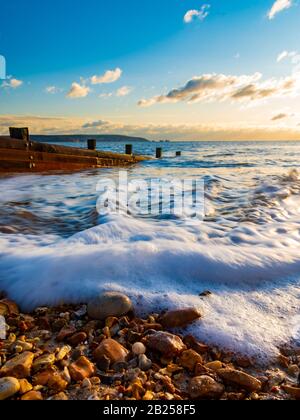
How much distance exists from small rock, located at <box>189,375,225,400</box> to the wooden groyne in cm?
986

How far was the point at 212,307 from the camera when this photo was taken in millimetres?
2303

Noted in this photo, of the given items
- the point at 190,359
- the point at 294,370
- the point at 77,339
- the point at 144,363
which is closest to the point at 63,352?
the point at 77,339

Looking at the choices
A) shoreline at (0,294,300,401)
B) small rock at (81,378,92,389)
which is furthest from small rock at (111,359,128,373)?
small rock at (81,378,92,389)

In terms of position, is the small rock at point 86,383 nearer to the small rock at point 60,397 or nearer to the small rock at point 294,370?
the small rock at point 60,397

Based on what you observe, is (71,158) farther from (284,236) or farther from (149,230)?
(284,236)

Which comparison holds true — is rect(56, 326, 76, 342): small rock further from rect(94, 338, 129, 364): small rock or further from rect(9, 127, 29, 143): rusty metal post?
rect(9, 127, 29, 143): rusty metal post

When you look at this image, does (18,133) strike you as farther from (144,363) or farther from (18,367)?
(144,363)

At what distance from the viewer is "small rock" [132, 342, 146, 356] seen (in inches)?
69.3

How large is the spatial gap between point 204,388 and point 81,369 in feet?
2.19

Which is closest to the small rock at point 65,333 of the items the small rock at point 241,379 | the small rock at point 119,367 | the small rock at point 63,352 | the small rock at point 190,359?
the small rock at point 63,352

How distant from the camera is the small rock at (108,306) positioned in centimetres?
213

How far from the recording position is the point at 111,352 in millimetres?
1718
